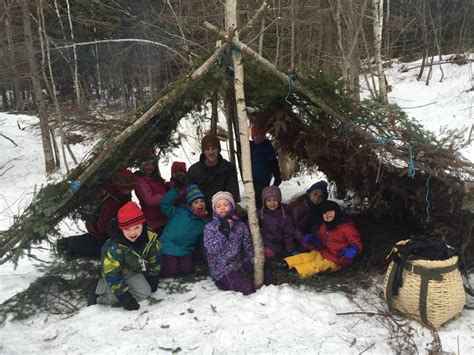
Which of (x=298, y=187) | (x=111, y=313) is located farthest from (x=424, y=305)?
(x=298, y=187)

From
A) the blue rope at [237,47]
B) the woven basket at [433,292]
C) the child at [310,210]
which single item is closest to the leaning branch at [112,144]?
the blue rope at [237,47]

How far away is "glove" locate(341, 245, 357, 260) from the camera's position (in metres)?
3.95

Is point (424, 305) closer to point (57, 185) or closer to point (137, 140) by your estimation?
point (137, 140)

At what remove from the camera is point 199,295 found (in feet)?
12.2

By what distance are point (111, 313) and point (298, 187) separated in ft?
15.1

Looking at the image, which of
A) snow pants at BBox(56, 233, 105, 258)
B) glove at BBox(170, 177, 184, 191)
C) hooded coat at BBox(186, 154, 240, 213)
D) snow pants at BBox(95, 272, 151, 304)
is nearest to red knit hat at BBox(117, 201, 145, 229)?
snow pants at BBox(95, 272, 151, 304)

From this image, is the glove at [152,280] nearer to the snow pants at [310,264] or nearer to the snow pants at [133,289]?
the snow pants at [133,289]

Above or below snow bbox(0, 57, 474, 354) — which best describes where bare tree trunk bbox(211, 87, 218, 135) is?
above

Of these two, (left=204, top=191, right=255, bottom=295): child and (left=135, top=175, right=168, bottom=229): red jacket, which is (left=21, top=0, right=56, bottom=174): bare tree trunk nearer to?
(left=135, top=175, right=168, bottom=229): red jacket

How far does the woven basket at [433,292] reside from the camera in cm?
302

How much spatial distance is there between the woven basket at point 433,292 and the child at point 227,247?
1.48 m

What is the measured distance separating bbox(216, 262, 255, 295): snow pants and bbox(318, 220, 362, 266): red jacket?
99 centimetres

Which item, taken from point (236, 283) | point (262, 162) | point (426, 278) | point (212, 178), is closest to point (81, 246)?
point (212, 178)

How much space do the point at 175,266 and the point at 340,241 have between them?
1.88m
